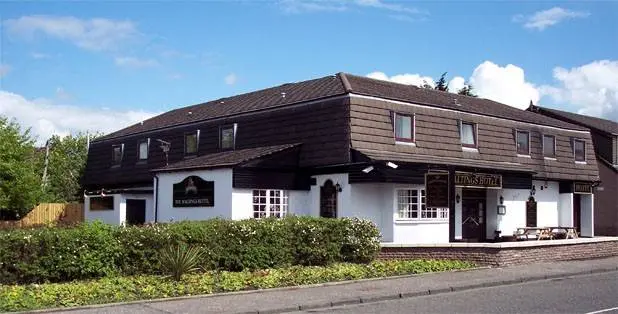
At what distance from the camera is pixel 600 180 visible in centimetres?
3669

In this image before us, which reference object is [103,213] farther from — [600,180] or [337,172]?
[600,180]

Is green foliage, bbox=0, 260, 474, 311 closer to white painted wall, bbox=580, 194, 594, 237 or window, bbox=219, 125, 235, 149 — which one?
window, bbox=219, 125, 235, 149

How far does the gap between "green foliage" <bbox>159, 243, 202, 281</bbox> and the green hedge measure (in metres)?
0.24

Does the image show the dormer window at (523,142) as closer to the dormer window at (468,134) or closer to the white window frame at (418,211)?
the dormer window at (468,134)

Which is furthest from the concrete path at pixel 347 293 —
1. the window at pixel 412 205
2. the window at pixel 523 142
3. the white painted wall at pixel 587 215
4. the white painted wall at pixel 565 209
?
the white painted wall at pixel 587 215

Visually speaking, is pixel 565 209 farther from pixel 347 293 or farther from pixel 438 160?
pixel 347 293

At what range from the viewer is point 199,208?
26484mm

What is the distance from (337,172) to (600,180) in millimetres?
17853

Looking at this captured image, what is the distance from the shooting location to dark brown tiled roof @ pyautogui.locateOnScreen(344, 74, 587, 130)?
2734 centimetres

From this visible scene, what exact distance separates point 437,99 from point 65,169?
2655 centimetres

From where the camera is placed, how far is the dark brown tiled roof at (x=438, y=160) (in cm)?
2492

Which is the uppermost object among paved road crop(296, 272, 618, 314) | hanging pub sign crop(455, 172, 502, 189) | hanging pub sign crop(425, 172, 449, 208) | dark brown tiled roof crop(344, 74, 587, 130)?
dark brown tiled roof crop(344, 74, 587, 130)

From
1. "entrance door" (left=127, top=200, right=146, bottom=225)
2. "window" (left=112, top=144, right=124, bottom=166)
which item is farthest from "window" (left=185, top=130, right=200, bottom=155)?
"window" (left=112, top=144, right=124, bottom=166)

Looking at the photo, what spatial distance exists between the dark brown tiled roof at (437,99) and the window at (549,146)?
0.67 meters
